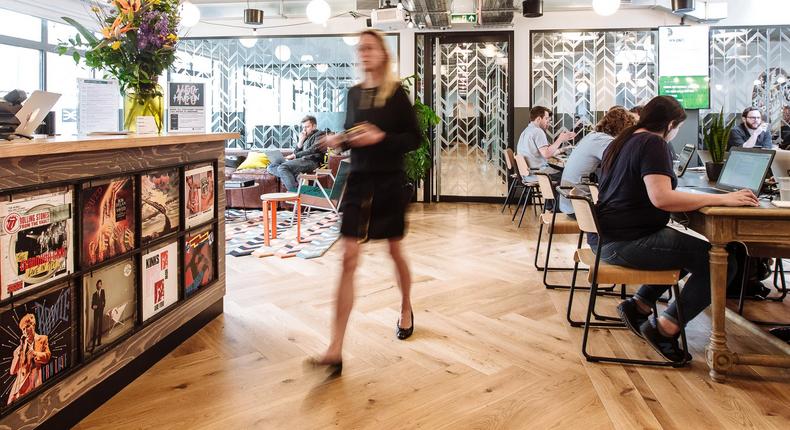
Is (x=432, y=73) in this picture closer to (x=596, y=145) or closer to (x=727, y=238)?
(x=596, y=145)

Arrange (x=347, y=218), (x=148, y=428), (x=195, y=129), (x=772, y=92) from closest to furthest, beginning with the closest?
(x=148, y=428) < (x=347, y=218) < (x=195, y=129) < (x=772, y=92)

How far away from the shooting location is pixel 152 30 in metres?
3.15

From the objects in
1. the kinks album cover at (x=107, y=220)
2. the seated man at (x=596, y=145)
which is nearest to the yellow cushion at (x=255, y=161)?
the seated man at (x=596, y=145)

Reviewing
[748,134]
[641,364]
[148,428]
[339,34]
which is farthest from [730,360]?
[339,34]

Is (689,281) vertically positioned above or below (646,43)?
below

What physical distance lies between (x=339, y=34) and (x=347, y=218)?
7867 millimetres

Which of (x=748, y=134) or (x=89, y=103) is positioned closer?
(x=89, y=103)

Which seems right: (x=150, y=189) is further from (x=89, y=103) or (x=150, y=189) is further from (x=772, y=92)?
(x=772, y=92)

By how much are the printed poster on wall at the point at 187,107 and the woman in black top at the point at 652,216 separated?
2404 mm

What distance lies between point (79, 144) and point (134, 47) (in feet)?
3.93

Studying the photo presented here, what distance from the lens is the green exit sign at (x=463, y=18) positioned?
28.8 feet

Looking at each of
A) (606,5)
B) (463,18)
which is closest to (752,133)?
(606,5)

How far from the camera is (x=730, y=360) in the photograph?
2.64 metres

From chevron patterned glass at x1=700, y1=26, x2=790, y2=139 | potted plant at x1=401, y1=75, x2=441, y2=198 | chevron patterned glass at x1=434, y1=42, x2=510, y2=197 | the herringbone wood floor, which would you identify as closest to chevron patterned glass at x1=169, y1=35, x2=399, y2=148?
potted plant at x1=401, y1=75, x2=441, y2=198
